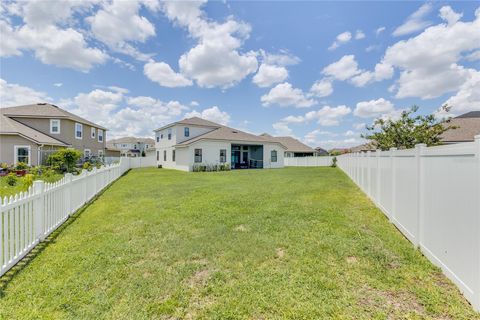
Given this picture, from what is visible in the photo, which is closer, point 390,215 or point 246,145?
point 390,215

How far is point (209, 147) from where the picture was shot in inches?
1016

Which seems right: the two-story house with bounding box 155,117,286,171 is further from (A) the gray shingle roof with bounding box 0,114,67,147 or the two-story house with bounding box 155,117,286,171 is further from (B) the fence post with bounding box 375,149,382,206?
(B) the fence post with bounding box 375,149,382,206

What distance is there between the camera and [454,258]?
9.44 ft

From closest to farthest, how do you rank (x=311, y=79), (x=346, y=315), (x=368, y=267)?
1. (x=346, y=315)
2. (x=368, y=267)
3. (x=311, y=79)

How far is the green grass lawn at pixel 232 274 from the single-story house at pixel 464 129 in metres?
24.2

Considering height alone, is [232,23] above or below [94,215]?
above

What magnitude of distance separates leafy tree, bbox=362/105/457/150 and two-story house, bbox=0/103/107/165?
1070 inches

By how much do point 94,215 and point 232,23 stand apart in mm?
13136

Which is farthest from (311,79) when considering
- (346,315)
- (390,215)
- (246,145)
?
(346,315)

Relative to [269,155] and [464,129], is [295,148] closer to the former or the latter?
[269,155]

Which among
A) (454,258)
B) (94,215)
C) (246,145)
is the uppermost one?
(246,145)

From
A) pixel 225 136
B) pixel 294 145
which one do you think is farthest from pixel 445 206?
pixel 294 145

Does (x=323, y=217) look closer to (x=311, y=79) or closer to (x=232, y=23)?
(x=232, y=23)

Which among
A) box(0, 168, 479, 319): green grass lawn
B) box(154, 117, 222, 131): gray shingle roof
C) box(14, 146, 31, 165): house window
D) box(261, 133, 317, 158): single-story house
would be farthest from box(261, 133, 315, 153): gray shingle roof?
box(0, 168, 479, 319): green grass lawn
